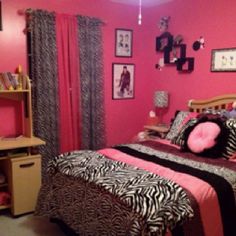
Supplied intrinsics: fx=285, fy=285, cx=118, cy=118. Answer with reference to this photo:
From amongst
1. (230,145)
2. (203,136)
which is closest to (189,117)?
(203,136)

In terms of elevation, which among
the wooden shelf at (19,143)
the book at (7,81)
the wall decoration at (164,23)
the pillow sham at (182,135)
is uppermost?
the wall decoration at (164,23)

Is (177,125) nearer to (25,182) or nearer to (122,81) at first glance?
(122,81)

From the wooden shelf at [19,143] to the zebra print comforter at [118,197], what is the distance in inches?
21.7

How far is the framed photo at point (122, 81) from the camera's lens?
4.08 metres

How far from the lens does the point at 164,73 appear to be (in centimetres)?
412

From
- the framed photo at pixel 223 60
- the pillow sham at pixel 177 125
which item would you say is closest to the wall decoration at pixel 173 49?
the framed photo at pixel 223 60

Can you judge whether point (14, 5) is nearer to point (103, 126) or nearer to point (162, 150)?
point (103, 126)

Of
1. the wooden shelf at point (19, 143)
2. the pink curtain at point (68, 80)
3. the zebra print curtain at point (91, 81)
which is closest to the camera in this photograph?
the wooden shelf at point (19, 143)

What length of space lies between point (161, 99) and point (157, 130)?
0.47 metres

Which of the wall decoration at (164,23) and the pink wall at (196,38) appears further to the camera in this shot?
the wall decoration at (164,23)

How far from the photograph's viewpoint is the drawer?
2.85 m

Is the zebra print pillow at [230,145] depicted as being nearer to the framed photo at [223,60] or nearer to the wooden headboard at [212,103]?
the wooden headboard at [212,103]

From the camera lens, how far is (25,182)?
2.90 metres

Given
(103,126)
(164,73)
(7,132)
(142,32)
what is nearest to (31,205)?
(7,132)
